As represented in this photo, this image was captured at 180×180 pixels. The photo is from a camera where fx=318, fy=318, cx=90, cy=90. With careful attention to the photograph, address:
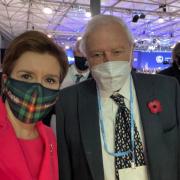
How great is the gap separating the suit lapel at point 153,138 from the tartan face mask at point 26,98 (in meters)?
0.58

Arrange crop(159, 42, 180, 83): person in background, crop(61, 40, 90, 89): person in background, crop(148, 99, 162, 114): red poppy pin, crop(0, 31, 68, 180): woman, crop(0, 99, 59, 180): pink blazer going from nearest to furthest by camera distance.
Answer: crop(0, 99, 59, 180): pink blazer < crop(0, 31, 68, 180): woman < crop(148, 99, 162, 114): red poppy pin < crop(159, 42, 180, 83): person in background < crop(61, 40, 90, 89): person in background

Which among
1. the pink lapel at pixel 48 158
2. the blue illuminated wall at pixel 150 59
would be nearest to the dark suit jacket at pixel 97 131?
the pink lapel at pixel 48 158

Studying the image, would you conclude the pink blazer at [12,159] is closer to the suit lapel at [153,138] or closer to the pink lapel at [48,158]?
the pink lapel at [48,158]

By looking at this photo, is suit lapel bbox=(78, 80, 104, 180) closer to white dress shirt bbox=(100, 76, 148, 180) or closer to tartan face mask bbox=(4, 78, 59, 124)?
white dress shirt bbox=(100, 76, 148, 180)

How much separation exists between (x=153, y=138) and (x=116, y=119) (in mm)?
210

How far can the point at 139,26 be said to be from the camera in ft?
60.1

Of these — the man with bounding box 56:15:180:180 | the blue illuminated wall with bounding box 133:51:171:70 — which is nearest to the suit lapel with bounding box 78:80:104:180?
the man with bounding box 56:15:180:180

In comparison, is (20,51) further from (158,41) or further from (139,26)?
(158,41)

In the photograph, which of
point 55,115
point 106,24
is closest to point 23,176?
point 55,115

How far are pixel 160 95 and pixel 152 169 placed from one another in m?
0.41

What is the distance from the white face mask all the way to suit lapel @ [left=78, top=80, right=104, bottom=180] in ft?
0.31

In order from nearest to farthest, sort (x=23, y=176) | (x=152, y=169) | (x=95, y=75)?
(x=23, y=176)
(x=152, y=169)
(x=95, y=75)

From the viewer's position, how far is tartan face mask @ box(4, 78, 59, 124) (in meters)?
1.26

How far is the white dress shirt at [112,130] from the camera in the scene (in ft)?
5.18
